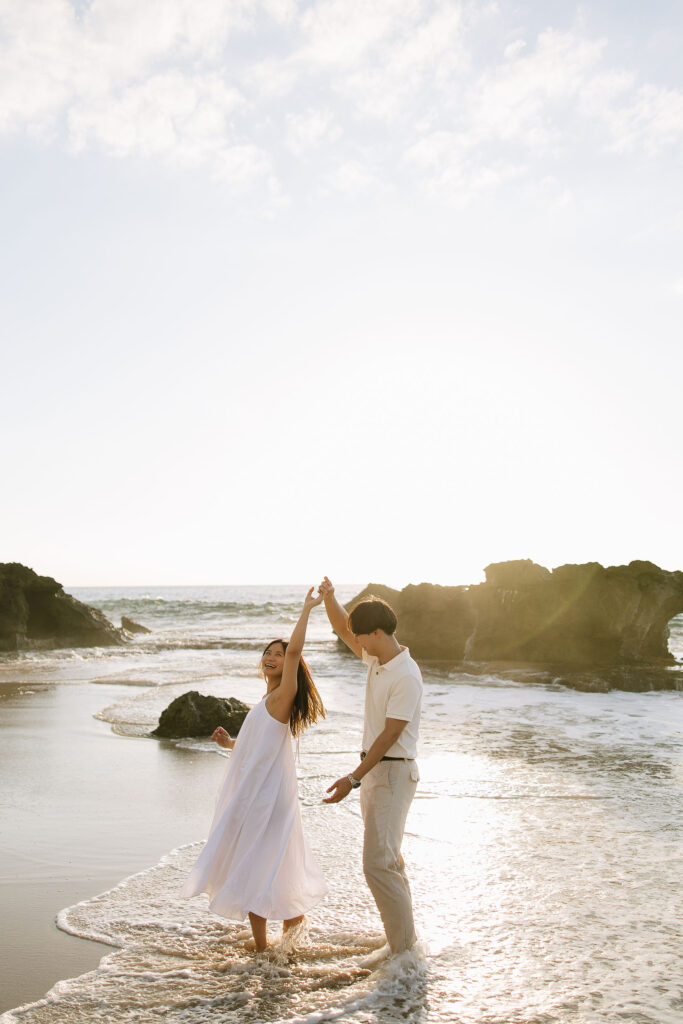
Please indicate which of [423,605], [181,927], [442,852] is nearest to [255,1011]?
[181,927]

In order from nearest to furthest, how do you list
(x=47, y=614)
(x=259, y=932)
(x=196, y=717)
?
(x=259, y=932) → (x=196, y=717) → (x=47, y=614)

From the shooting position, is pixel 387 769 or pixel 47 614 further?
pixel 47 614

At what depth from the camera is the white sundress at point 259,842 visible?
4160mm

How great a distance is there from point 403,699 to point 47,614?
1152 inches

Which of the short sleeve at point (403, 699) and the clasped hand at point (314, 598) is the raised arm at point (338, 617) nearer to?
the clasped hand at point (314, 598)

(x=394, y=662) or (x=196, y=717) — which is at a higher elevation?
(x=394, y=662)

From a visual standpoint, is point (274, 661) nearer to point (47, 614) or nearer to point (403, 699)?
point (403, 699)

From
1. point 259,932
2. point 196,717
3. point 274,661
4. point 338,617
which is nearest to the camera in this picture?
point 259,932

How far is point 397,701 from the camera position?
13.5 feet

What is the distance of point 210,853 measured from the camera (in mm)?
4234

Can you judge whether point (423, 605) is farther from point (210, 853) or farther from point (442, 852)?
point (210, 853)

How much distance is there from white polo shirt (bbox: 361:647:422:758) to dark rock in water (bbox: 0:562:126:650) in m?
26.3

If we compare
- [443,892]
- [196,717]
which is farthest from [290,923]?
[196,717]

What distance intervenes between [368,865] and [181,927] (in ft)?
4.91
